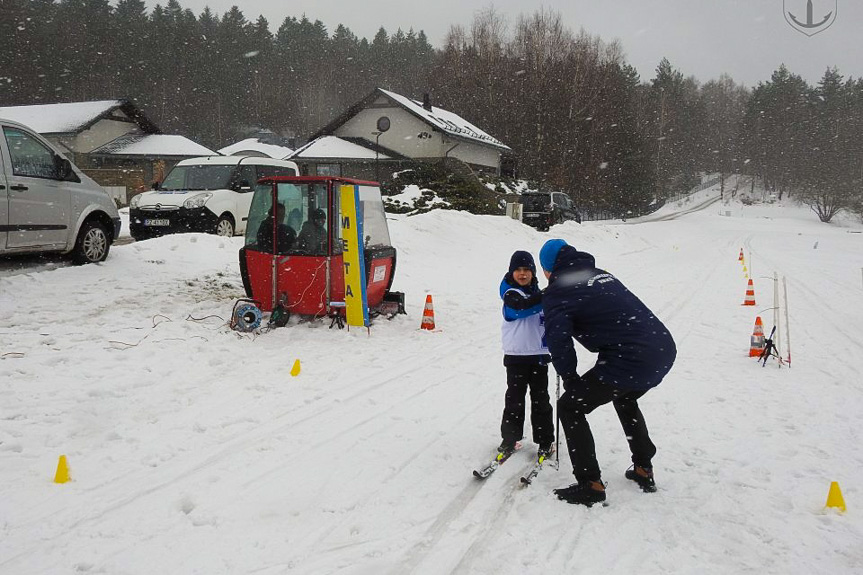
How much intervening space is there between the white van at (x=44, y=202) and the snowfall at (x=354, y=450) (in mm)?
469

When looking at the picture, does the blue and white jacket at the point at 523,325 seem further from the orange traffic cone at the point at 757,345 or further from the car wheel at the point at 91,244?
the car wheel at the point at 91,244

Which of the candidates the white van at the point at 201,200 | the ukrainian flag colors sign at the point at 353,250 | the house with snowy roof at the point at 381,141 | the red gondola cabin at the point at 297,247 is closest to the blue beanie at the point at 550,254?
the ukrainian flag colors sign at the point at 353,250

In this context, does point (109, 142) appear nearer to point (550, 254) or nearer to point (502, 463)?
point (502, 463)

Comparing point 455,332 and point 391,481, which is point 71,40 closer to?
point 455,332

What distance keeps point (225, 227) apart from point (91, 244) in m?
4.45

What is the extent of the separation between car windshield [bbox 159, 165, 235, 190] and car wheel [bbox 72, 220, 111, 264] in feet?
14.8

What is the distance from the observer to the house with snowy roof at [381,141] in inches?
1323

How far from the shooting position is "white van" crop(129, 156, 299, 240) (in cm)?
1279

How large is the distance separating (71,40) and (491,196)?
168 ft

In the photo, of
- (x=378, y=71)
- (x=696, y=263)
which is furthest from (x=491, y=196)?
(x=378, y=71)

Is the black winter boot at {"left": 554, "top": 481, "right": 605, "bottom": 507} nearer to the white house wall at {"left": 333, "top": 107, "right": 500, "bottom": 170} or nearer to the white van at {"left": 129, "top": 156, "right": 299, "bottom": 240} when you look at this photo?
the white van at {"left": 129, "top": 156, "right": 299, "bottom": 240}

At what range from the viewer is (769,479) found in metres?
4.25

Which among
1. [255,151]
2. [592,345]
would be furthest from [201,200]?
[255,151]

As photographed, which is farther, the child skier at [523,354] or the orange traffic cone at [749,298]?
the orange traffic cone at [749,298]
